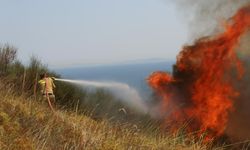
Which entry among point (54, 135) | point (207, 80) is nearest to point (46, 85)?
point (207, 80)

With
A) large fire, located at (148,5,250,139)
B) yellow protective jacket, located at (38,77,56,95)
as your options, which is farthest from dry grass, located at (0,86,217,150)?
large fire, located at (148,5,250,139)

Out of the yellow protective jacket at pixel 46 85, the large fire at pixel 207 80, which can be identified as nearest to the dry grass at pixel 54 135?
the yellow protective jacket at pixel 46 85

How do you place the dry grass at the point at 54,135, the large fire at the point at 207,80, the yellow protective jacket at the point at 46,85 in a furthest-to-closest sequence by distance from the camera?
the large fire at the point at 207,80, the yellow protective jacket at the point at 46,85, the dry grass at the point at 54,135

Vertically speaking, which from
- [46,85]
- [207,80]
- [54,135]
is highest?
[207,80]

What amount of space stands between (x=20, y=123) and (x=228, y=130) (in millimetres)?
14507

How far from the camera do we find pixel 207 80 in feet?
64.8

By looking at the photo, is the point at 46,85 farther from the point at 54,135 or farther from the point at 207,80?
the point at 54,135

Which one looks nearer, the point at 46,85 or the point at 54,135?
the point at 54,135

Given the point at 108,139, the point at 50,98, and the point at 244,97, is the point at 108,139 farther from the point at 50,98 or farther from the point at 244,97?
the point at 244,97

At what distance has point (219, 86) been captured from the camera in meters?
19.6

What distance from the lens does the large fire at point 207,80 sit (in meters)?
19.7

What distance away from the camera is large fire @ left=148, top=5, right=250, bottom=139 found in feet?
64.7

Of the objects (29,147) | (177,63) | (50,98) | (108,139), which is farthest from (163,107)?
(29,147)

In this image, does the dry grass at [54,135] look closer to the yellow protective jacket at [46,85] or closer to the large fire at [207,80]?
the yellow protective jacket at [46,85]
